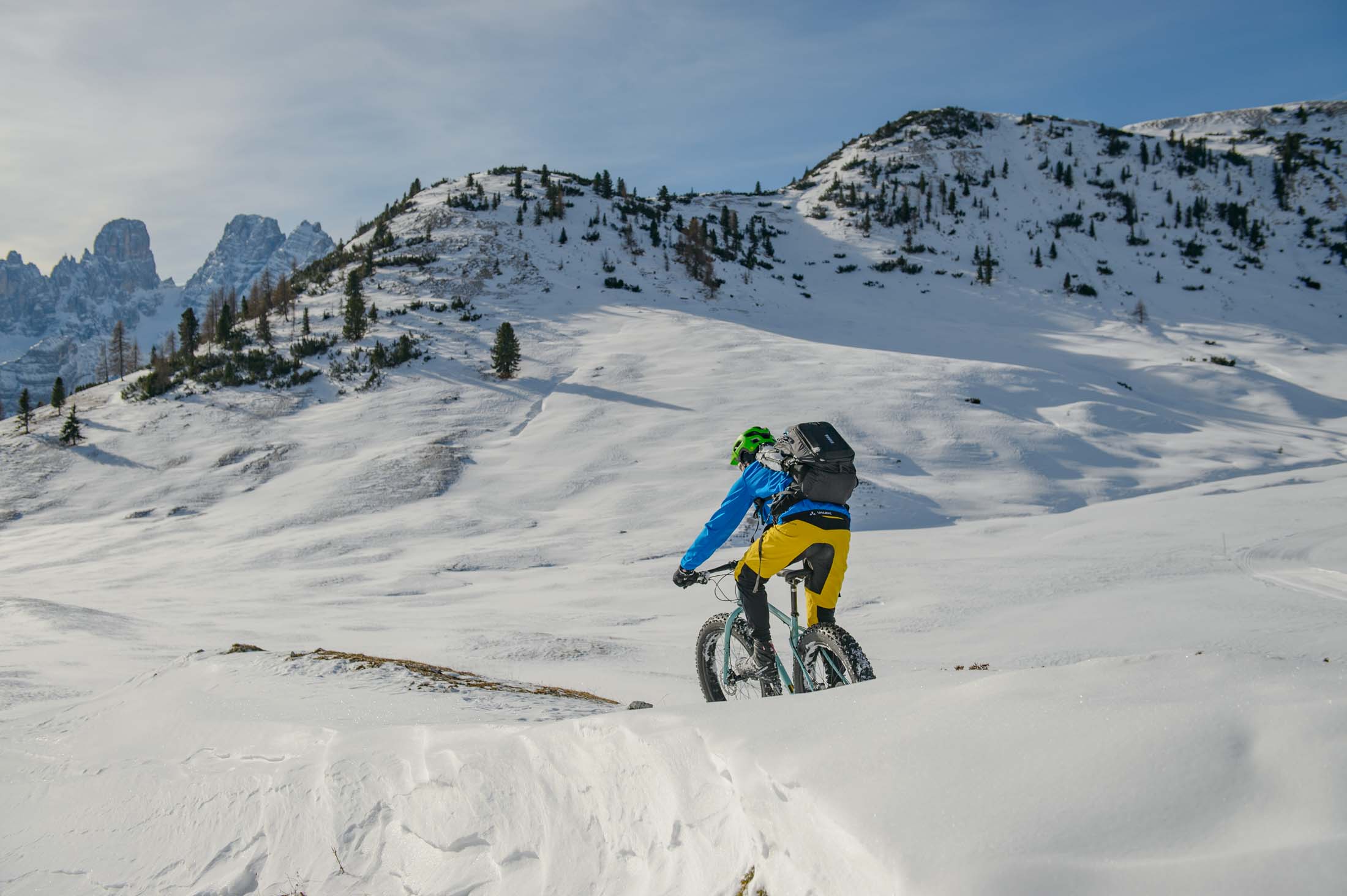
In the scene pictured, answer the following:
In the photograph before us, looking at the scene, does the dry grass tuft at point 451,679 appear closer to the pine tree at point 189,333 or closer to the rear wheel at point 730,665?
the rear wheel at point 730,665

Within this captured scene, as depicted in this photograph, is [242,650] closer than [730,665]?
No

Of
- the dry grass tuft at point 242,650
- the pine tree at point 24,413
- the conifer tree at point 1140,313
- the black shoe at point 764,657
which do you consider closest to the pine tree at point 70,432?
the pine tree at point 24,413

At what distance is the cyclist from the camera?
4875mm

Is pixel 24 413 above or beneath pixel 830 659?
beneath

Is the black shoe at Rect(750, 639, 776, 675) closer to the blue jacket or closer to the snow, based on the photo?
the blue jacket

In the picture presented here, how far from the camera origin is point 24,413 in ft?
129

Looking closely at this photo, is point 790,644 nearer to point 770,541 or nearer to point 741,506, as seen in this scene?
point 770,541

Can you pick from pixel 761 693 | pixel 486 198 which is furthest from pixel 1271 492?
pixel 486 198

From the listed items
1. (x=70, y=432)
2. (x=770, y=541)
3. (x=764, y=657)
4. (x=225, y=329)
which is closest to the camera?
(x=770, y=541)

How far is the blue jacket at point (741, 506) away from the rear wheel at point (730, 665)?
71 centimetres

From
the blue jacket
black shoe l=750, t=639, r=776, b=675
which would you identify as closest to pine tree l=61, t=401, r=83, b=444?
the blue jacket

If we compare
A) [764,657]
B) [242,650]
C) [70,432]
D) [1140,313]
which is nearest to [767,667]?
[764,657]

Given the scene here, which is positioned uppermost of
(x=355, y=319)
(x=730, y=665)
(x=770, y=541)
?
(x=355, y=319)

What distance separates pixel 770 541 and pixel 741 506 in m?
0.33
